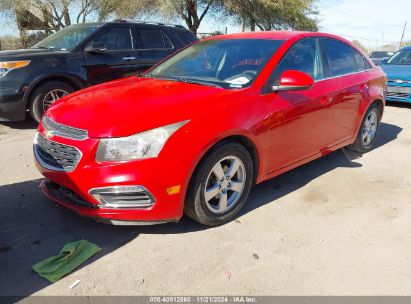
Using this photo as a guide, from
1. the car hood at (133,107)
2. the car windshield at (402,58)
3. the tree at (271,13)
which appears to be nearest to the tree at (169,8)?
the tree at (271,13)

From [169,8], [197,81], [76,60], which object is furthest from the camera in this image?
[169,8]

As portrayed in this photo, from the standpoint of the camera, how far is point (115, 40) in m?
6.67

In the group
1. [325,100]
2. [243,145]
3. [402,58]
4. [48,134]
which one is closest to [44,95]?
[48,134]

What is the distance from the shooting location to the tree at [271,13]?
24453 millimetres

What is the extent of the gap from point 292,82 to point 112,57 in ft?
13.6

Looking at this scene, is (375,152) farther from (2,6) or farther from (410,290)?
(2,6)

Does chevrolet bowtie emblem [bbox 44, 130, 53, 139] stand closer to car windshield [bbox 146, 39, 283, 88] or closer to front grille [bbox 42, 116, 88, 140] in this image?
front grille [bbox 42, 116, 88, 140]

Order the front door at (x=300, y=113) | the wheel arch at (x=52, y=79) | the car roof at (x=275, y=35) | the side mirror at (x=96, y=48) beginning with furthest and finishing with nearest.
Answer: the side mirror at (x=96, y=48) < the wheel arch at (x=52, y=79) < the car roof at (x=275, y=35) < the front door at (x=300, y=113)

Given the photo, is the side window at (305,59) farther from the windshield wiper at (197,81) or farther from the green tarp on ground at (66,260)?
the green tarp on ground at (66,260)

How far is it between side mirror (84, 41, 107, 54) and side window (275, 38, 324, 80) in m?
3.75

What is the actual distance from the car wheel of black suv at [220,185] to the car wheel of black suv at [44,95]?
4053 millimetres

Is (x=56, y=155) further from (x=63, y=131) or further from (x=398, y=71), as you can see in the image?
(x=398, y=71)

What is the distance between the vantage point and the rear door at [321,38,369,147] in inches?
167

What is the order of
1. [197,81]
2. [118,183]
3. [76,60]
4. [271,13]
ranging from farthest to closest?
1. [271,13]
2. [76,60]
3. [197,81]
4. [118,183]
